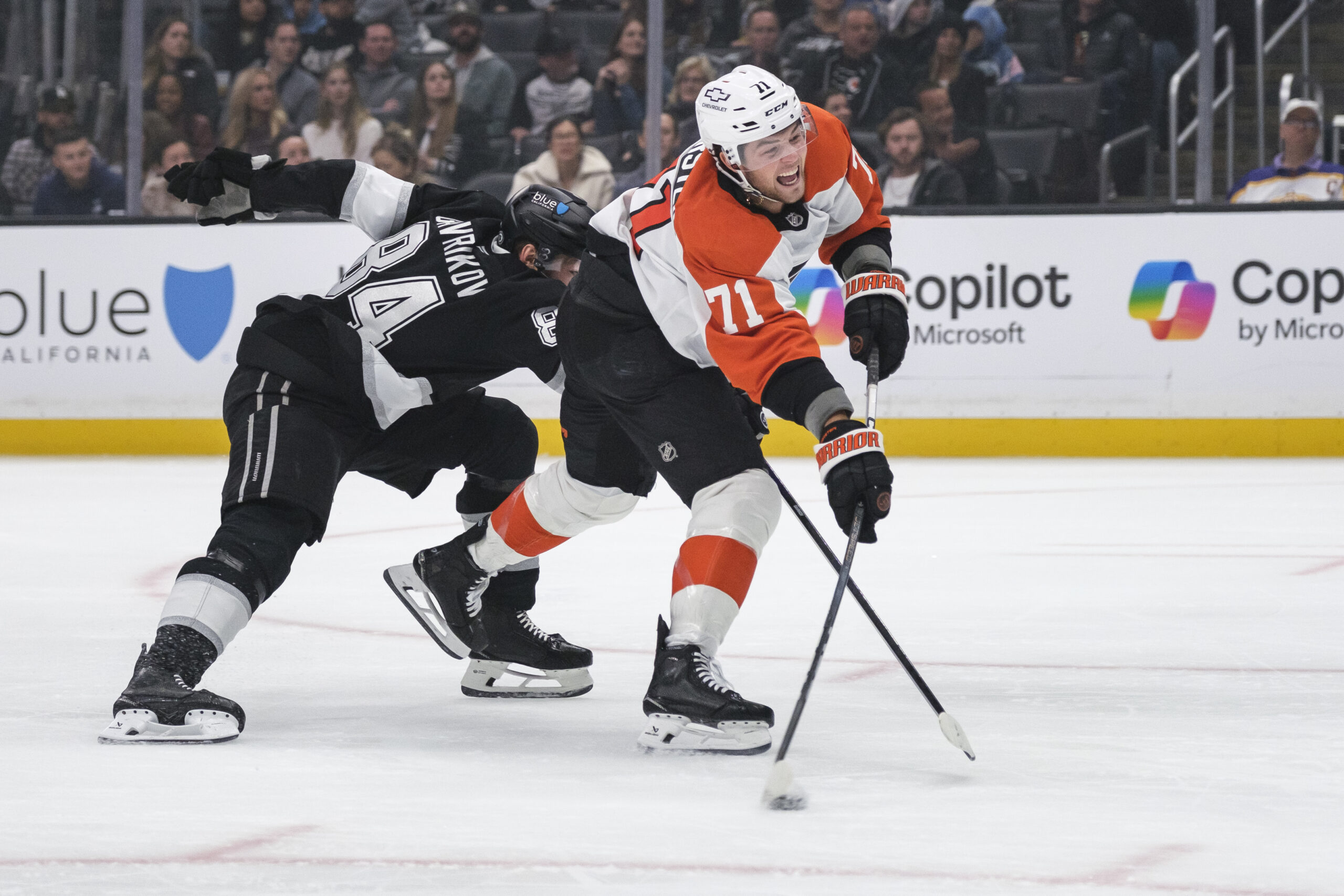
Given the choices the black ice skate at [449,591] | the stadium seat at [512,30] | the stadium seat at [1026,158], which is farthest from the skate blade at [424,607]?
the stadium seat at [512,30]

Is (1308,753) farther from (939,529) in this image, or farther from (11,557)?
(11,557)

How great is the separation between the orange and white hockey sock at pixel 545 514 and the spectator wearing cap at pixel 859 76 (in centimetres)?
524

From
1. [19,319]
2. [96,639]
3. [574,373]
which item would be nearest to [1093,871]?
[574,373]

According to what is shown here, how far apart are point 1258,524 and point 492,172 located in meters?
4.09

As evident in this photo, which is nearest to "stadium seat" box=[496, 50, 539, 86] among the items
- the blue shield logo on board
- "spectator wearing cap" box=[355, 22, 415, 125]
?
"spectator wearing cap" box=[355, 22, 415, 125]

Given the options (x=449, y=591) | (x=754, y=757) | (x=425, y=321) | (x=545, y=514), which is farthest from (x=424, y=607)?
(x=754, y=757)

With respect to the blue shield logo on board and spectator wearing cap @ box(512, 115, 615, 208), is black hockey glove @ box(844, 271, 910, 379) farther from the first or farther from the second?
the blue shield logo on board

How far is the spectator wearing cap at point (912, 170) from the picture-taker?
7.96m

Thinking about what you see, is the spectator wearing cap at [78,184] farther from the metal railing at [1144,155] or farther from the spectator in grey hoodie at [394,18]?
the metal railing at [1144,155]

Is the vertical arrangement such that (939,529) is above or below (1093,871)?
below

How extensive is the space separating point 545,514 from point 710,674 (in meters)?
0.53

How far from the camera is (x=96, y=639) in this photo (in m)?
3.57

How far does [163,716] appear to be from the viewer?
2.63m

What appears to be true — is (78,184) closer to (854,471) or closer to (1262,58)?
(1262,58)
